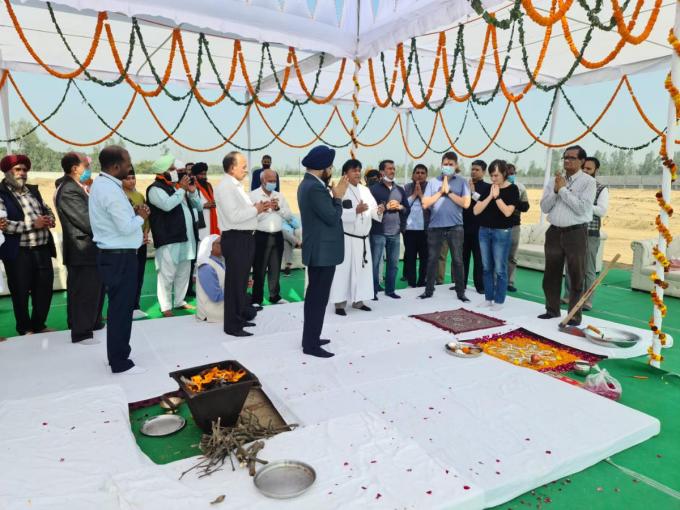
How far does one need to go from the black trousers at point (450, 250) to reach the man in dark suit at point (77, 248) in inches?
141

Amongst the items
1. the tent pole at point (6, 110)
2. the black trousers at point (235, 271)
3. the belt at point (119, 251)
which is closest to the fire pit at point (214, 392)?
the belt at point (119, 251)

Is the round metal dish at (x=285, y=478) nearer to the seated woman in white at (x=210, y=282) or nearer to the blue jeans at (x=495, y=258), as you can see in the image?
the seated woman in white at (x=210, y=282)

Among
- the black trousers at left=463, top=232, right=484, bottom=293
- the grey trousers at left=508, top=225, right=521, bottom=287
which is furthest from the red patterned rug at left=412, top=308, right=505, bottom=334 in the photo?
the grey trousers at left=508, top=225, right=521, bottom=287

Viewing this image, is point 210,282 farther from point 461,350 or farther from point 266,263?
point 461,350

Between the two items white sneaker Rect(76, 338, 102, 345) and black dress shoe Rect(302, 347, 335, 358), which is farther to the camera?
white sneaker Rect(76, 338, 102, 345)

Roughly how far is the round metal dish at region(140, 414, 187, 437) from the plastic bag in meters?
2.68

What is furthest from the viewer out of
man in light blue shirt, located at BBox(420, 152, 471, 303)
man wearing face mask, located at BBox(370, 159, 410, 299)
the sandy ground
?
the sandy ground

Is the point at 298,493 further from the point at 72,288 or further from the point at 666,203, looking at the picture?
the point at 666,203

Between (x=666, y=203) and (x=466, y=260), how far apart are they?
9.12 feet

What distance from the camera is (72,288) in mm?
3998

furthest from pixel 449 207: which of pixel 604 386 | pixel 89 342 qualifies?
pixel 89 342

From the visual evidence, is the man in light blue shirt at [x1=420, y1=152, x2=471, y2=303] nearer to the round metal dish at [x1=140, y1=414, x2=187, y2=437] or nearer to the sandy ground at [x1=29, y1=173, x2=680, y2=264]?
the round metal dish at [x1=140, y1=414, x2=187, y2=437]

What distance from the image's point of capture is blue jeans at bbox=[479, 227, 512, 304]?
16.7 ft

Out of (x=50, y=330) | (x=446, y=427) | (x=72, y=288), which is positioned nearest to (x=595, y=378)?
(x=446, y=427)
